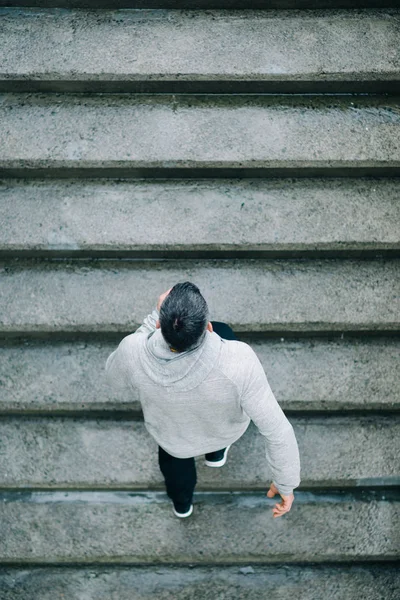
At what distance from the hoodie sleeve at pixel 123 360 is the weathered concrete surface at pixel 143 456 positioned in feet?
3.52

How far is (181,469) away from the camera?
2387 millimetres

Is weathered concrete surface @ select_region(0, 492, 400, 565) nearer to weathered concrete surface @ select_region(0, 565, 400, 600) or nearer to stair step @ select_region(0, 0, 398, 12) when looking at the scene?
weathered concrete surface @ select_region(0, 565, 400, 600)

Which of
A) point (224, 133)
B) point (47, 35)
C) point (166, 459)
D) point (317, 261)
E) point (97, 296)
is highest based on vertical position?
point (47, 35)

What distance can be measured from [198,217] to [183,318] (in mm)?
1512

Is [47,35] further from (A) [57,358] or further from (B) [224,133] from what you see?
(A) [57,358]

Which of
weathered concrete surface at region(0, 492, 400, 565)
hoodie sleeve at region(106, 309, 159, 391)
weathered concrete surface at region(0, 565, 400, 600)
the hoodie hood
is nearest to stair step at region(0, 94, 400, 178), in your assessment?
hoodie sleeve at region(106, 309, 159, 391)

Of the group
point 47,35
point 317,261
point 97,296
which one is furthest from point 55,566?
point 47,35

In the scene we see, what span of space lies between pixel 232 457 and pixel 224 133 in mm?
2024

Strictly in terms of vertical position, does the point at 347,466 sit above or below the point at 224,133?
below

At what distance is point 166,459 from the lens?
2375 millimetres

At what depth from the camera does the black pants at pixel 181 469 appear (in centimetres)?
236

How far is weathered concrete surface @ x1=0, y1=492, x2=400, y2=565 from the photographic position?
114 inches

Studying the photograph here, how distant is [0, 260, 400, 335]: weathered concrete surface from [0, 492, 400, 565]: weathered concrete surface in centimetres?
110

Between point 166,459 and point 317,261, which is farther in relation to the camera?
point 317,261
